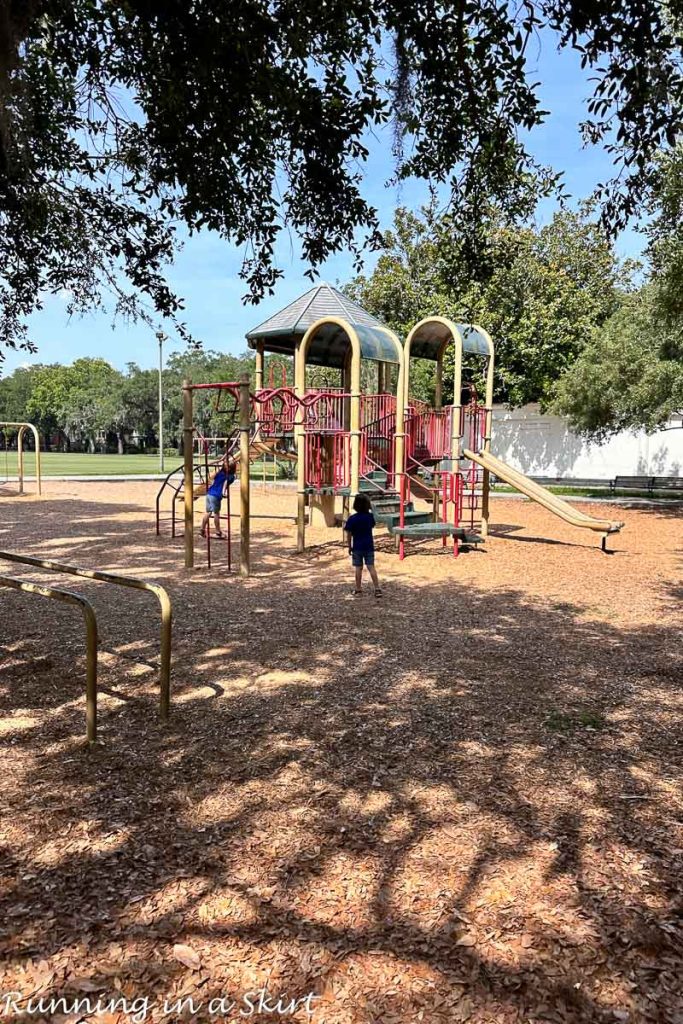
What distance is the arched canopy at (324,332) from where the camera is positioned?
13.0m

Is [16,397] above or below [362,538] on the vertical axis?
above

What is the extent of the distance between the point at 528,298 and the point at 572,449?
674 centimetres

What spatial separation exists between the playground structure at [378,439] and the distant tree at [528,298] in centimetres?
1461

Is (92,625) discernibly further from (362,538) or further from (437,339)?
(437,339)

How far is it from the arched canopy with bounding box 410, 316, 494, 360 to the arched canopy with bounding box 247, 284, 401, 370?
29.6 inches

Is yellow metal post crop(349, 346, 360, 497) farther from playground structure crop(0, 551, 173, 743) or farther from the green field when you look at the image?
the green field

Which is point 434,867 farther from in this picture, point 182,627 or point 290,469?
point 290,469

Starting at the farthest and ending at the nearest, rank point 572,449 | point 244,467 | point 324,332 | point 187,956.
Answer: point 572,449, point 324,332, point 244,467, point 187,956

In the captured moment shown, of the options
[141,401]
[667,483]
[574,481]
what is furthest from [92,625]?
[141,401]

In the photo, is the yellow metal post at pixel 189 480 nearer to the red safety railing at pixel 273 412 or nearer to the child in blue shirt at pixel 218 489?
the red safety railing at pixel 273 412

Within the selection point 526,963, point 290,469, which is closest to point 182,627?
point 526,963

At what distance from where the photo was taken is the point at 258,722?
468cm

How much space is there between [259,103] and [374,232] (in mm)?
1310

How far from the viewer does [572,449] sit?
3119 cm
